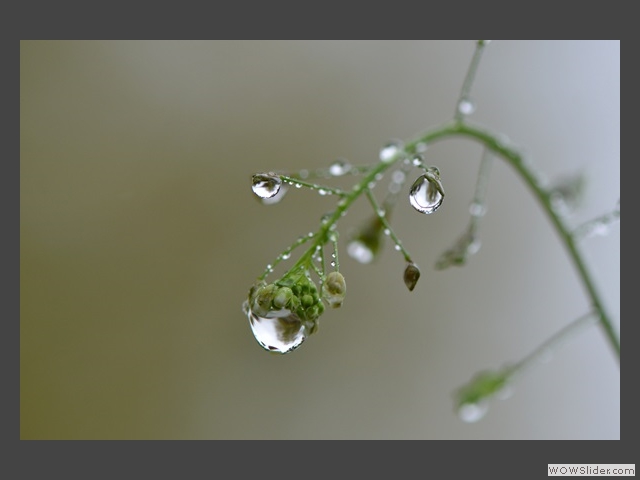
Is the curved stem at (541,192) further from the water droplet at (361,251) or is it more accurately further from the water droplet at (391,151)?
the water droplet at (361,251)

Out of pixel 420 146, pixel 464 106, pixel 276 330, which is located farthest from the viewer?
pixel 464 106

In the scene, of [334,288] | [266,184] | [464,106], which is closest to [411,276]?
[334,288]

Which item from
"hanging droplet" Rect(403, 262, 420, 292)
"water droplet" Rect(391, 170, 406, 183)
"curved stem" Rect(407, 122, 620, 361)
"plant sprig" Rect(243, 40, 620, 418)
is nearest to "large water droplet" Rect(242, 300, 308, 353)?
"plant sprig" Rect(243, 40, 620, 418)

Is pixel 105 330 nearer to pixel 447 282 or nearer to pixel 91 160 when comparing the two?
pixel 91 160

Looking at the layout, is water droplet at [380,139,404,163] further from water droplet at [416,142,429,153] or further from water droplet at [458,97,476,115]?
water droplet at [458,97,476,115]

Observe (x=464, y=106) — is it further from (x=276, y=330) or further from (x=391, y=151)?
(x=276, y=330)
